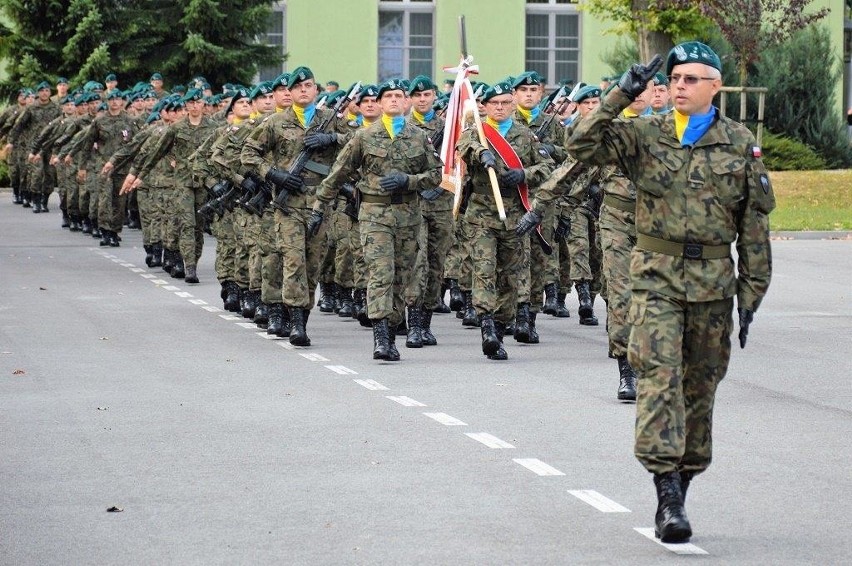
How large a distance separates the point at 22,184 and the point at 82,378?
2633cm

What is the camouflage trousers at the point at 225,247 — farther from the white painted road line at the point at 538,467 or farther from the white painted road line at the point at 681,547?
the white painted road line at the point at 681,547

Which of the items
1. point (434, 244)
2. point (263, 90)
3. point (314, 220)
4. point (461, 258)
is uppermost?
point (263, 90)

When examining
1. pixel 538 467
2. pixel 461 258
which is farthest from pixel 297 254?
pixel 538 467

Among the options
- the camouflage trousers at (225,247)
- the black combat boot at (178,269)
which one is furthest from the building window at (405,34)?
the camouflage trousers at (225,247)

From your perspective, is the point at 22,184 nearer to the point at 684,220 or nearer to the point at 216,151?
the point at 216,151

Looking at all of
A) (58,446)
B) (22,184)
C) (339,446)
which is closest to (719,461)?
(339,446)

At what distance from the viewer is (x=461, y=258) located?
59.4 ft

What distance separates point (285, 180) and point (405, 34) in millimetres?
33635

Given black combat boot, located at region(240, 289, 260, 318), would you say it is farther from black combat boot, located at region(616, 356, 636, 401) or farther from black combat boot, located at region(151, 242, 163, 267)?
black combat boot, located at region(151, 242, 163, 267)

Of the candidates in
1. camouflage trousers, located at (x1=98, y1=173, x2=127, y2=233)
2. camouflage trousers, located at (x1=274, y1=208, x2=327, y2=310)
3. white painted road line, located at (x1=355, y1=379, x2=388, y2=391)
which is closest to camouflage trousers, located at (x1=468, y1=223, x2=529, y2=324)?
camouflage trousers, located at (x1=274, y1=208, x2=327, y2=310)

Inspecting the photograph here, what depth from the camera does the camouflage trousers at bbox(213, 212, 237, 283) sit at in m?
18.1

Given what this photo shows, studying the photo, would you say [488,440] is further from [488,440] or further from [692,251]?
[692,251]

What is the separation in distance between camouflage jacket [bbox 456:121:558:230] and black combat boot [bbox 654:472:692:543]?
267 inches

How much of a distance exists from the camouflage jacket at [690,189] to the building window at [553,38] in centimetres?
4060
